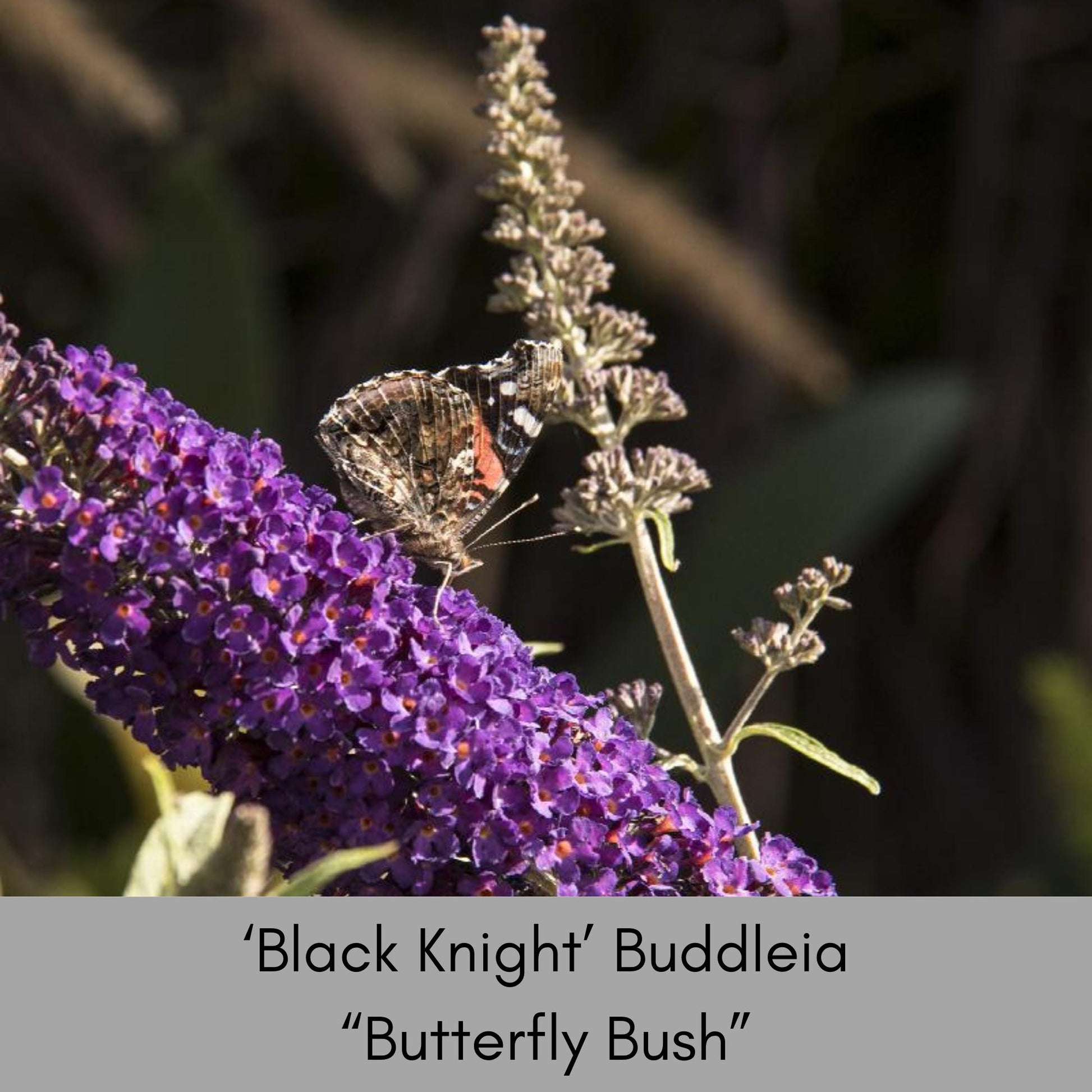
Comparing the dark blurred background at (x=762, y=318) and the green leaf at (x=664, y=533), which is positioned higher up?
the dark blurred background at (x=762, y=318)

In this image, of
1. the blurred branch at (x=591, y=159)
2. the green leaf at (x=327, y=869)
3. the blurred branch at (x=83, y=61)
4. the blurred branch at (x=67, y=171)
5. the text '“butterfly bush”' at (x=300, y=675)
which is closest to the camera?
the green leaf at (x=327, y=869)

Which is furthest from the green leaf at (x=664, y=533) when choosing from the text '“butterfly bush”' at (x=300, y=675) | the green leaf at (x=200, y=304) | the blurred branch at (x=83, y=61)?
the green leaf at (x=200, y=304)

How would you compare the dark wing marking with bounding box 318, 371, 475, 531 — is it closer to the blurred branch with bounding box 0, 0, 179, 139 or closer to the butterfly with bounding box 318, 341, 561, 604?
the butterfly with bounding box 318, 341, 561, 604

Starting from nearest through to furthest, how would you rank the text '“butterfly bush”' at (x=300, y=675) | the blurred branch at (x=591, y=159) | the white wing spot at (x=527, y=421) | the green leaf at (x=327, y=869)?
the green leaf at (x=327, y=869)
the text '“butterfly bush”' at (x=300, y=675)
the white wing spot at (x=527, y=421)
the blurred branch at (x=591, y=159)

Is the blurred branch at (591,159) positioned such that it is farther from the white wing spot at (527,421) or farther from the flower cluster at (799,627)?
the flower cluster at (799,627)

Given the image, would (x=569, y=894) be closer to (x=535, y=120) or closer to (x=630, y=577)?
(x=535, y=120)

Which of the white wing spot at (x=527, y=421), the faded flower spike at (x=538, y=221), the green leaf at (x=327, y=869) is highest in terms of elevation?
the faded flower spike at (x=538, y=221)

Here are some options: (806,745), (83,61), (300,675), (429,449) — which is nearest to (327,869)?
(300,675)

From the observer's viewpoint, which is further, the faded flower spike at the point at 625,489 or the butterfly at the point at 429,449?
the butterfly at the point at 429,449
